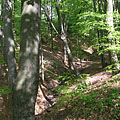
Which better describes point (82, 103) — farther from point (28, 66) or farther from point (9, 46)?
point (28, 66)

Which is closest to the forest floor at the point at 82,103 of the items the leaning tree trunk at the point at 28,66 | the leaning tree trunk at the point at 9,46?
the leaning tree trunk at the point at 9,46

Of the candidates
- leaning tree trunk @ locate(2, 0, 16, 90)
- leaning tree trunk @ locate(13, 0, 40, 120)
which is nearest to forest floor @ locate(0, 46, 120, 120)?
leaning tree trunk @ locate(2, 0, 16, 90)

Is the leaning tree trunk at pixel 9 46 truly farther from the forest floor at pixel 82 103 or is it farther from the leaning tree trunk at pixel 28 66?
the leaning tree trunk at pixel 28 66

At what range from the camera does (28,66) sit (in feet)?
6.91

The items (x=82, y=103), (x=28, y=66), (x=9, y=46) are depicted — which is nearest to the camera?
(x=28, y=66)

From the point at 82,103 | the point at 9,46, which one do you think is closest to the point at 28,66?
the point at 9,46

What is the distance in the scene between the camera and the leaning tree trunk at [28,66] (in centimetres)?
203

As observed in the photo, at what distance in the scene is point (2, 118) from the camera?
5691mm

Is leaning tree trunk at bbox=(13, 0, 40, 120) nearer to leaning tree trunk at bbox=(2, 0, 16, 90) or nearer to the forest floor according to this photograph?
the forest floor

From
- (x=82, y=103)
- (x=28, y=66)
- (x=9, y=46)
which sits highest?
(x=9, y=46)

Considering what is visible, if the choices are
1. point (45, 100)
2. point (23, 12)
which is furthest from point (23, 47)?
point (45, 100)

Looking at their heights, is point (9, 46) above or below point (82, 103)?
above

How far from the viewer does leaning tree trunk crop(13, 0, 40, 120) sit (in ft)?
6.66

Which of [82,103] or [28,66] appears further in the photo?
[82,103]
